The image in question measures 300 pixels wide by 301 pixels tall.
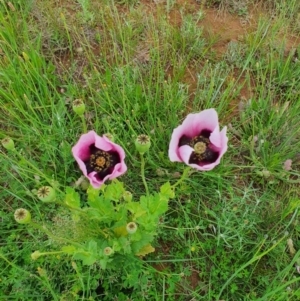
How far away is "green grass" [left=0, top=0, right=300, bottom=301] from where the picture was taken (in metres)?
1.79

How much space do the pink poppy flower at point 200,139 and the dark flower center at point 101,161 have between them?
212 mm

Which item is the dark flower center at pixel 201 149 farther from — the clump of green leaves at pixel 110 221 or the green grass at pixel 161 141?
the green grass at pixel 161 141

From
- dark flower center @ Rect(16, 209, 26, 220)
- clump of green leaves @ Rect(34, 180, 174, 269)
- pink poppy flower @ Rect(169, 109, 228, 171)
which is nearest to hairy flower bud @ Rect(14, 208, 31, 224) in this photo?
dark flower center @ Rect(16, 209, 26, 220)

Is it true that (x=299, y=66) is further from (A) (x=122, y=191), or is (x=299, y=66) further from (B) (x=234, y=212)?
(A) (x=122, y=191)

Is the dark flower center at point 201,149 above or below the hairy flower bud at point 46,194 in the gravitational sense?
below

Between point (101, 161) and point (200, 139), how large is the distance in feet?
1.04

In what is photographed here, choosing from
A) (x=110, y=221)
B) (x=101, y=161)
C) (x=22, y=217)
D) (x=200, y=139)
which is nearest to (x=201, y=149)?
(x=200, y=139)

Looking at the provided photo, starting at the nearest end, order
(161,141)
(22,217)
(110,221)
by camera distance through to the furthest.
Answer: (22,217)
(110,221)
(161,141)

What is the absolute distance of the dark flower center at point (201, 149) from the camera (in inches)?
57.0

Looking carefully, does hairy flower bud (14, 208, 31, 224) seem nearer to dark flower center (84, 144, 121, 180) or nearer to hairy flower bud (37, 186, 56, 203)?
hairy flower bud (37, 186, 56, 203)

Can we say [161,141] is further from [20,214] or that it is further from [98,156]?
[20,214]

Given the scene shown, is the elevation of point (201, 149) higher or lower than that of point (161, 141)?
higher

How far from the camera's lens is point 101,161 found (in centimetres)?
149

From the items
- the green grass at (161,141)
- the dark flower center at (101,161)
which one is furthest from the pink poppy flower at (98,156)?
the green grass at (161,141)
